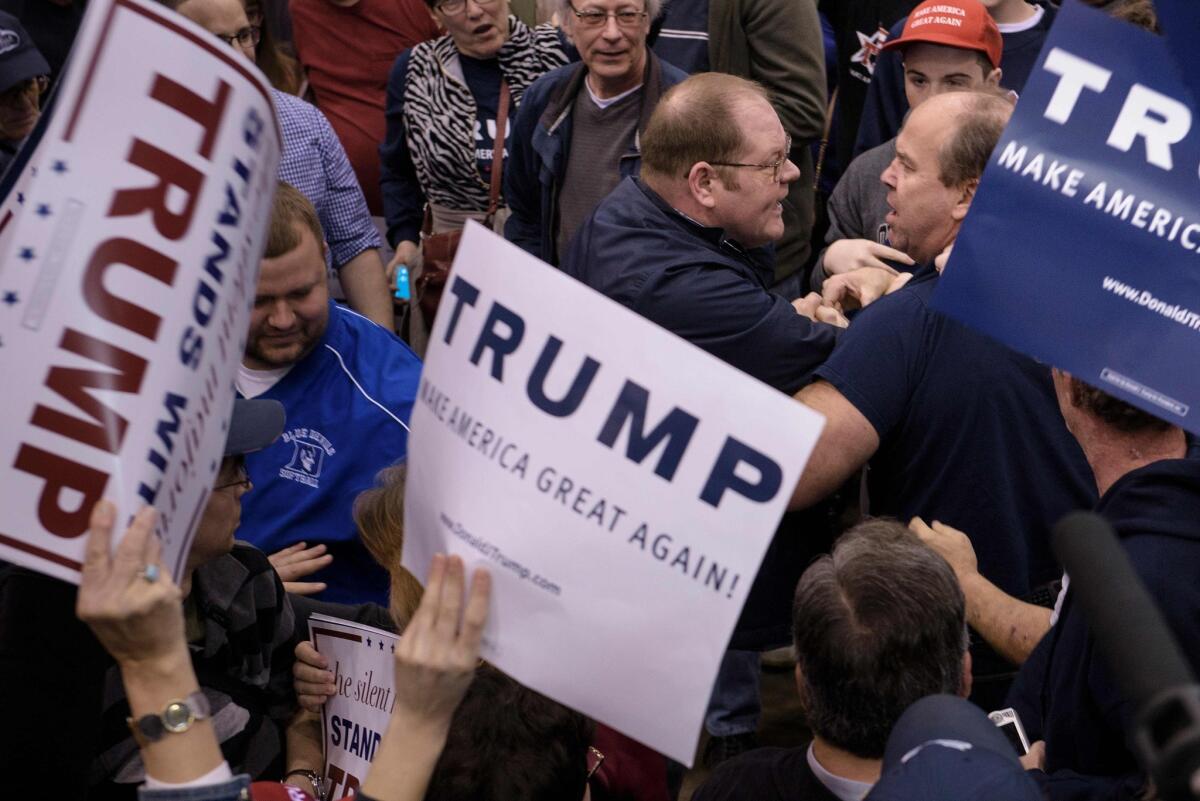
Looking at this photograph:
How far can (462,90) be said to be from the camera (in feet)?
16.7

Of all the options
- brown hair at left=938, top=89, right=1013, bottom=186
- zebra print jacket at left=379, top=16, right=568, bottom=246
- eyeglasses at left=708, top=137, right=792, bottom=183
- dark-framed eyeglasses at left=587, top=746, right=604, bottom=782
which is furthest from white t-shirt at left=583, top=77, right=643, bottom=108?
dark-framed eyeglasses at left=587, top=746, right=604, bottom=782

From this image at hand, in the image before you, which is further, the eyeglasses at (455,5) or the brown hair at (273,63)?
the brown hair at (273,63)

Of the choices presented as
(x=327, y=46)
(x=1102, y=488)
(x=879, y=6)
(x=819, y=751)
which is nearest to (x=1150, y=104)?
(x=1102, y=488)

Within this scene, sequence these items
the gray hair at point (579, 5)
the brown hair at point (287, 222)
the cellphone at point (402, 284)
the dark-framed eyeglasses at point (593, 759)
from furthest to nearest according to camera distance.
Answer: the cellphone at point (402, 284) → the gray hair at point (579, 5) → the brown hair at point (287, 222) → the dark-framed eyeglasses at point (593, 759)

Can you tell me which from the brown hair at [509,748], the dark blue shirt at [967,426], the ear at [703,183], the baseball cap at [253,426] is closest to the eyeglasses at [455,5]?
the ear at [703,183]

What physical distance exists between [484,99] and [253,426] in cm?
278

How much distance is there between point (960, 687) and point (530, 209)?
2.99m

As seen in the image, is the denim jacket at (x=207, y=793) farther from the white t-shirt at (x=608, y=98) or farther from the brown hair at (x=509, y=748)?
the white t-shirt at (x=608, y=98)

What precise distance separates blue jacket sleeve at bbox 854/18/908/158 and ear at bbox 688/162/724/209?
1.68 m

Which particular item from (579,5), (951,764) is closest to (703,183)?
(579,5)

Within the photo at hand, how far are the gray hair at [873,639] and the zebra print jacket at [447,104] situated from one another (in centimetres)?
312

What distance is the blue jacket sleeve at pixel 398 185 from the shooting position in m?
5.38

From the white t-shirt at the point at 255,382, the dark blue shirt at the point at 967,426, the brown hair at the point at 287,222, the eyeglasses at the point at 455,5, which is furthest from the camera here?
the eyeglasses at the point at 455,5

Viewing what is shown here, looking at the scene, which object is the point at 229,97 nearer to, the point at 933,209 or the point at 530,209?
the point at 933,209
